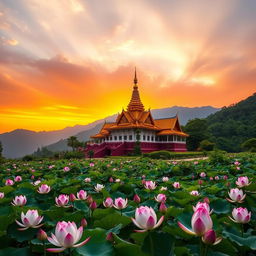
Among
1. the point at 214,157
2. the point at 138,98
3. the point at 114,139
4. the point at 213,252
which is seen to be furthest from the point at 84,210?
the point at 138,98

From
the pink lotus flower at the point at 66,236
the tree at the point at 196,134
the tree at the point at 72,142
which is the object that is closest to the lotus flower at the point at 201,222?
the pink lotus flower at the point at 66,236

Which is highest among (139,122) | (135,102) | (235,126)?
Result: (135,102)

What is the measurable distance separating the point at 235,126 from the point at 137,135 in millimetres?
27854

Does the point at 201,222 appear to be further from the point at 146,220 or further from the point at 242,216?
the point at 242,216

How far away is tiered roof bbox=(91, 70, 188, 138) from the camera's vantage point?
30.4m

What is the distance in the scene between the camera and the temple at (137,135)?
29.2 meters

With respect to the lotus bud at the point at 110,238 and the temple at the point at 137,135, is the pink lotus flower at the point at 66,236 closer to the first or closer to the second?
the lotus bud at the point at 110,238

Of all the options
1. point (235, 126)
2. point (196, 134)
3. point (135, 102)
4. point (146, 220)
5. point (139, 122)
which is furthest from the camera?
point (235, 126)

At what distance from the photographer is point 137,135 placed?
28.1 m

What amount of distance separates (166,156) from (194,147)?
19.1 metres

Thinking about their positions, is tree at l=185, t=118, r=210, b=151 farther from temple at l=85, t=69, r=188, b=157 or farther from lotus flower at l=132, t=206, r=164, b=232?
lotus flower at l=132, t=206, r=164, b=232

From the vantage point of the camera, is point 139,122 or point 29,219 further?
point 139,122

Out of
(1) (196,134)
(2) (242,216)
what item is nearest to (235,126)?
(1) (196,134)

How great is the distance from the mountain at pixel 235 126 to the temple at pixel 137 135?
11.1 metres
